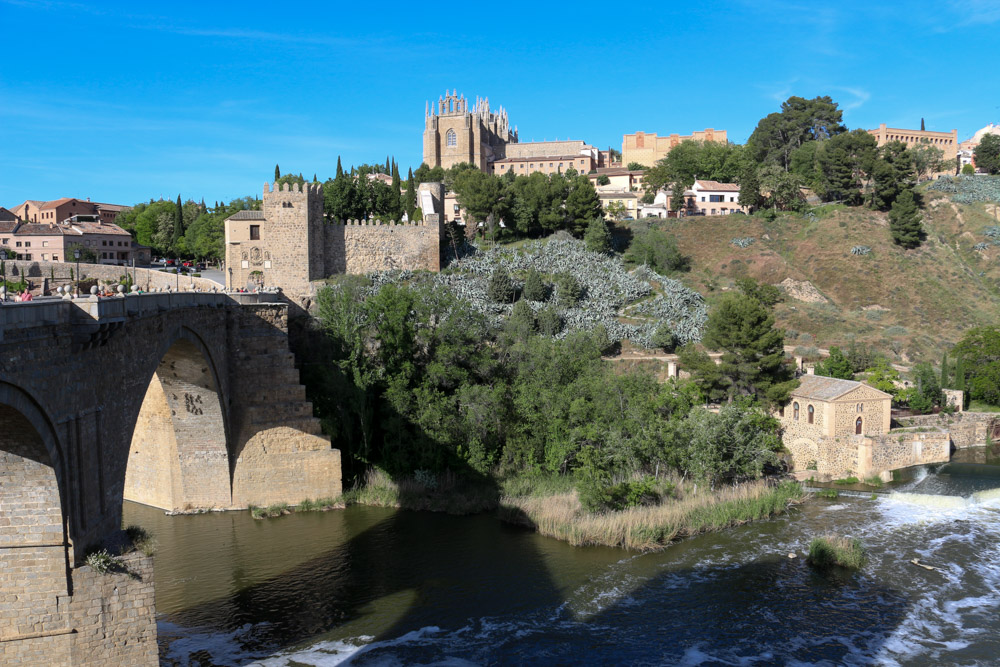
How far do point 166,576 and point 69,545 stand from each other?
642 centimetres

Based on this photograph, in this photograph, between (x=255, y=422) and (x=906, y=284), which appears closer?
(x=255, y=422)

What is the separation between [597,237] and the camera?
137 ft

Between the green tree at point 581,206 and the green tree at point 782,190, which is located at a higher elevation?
the green tree at point 782,190

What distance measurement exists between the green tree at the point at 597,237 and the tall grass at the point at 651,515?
21900 mm

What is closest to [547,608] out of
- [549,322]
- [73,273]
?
[549,322]

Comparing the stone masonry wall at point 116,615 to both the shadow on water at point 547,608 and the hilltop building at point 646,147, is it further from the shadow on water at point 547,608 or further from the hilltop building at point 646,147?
the hilltop building at point 646,147

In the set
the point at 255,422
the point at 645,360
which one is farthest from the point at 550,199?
the point at 255,422

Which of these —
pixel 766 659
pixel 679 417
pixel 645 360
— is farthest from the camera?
pixel 645 360

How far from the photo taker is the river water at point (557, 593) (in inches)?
546

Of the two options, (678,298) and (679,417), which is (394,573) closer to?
(679,417)

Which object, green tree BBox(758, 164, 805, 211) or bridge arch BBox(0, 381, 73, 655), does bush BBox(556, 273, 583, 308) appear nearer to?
green tree BBox(758, 164, 805, 211)

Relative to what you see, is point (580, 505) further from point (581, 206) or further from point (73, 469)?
point (581, 206)

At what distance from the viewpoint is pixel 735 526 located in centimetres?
1995

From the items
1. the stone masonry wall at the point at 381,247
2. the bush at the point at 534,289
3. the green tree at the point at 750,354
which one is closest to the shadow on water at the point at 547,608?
the green tree at the point at 750,354
